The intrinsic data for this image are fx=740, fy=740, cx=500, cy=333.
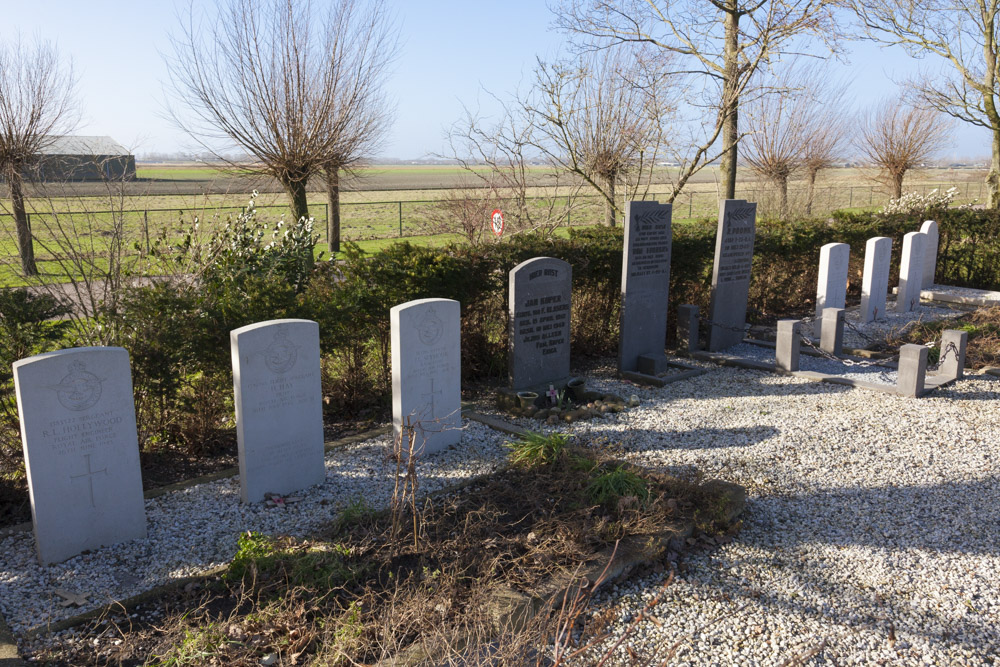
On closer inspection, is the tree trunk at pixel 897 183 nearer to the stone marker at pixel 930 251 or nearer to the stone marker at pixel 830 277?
the stone marker at pixel 930 251

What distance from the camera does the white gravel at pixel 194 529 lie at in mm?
3986

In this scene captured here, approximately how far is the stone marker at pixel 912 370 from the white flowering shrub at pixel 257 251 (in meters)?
6.30

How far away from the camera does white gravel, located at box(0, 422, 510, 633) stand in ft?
13.1

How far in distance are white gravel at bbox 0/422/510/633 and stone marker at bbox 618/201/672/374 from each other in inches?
114

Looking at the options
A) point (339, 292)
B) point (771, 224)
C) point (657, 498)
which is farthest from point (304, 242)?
point (771, 224)

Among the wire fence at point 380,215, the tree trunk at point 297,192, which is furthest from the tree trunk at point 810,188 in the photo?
the tree trunk at point 297,192

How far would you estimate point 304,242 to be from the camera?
332 inches

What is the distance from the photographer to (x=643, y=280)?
8609 millimetres

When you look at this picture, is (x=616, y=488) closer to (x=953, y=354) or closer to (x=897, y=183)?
(x=953, y=354)

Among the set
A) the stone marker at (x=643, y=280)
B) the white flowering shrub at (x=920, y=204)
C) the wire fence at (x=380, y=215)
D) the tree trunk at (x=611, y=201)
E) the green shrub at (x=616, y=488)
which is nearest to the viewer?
the green shrub at (x=616, y=488)

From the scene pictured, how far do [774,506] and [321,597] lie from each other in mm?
3124

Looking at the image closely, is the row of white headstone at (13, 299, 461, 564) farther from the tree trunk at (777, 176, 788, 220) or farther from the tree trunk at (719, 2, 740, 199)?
the tree trunk at (777, 176, 788, 220)

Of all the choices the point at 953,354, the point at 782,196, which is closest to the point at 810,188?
the point at 782,196

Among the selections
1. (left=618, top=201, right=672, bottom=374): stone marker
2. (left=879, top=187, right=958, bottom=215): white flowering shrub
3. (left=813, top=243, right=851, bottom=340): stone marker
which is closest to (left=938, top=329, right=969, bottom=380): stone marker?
(left=813, top=243, right=851, bottom=340): stone marker
